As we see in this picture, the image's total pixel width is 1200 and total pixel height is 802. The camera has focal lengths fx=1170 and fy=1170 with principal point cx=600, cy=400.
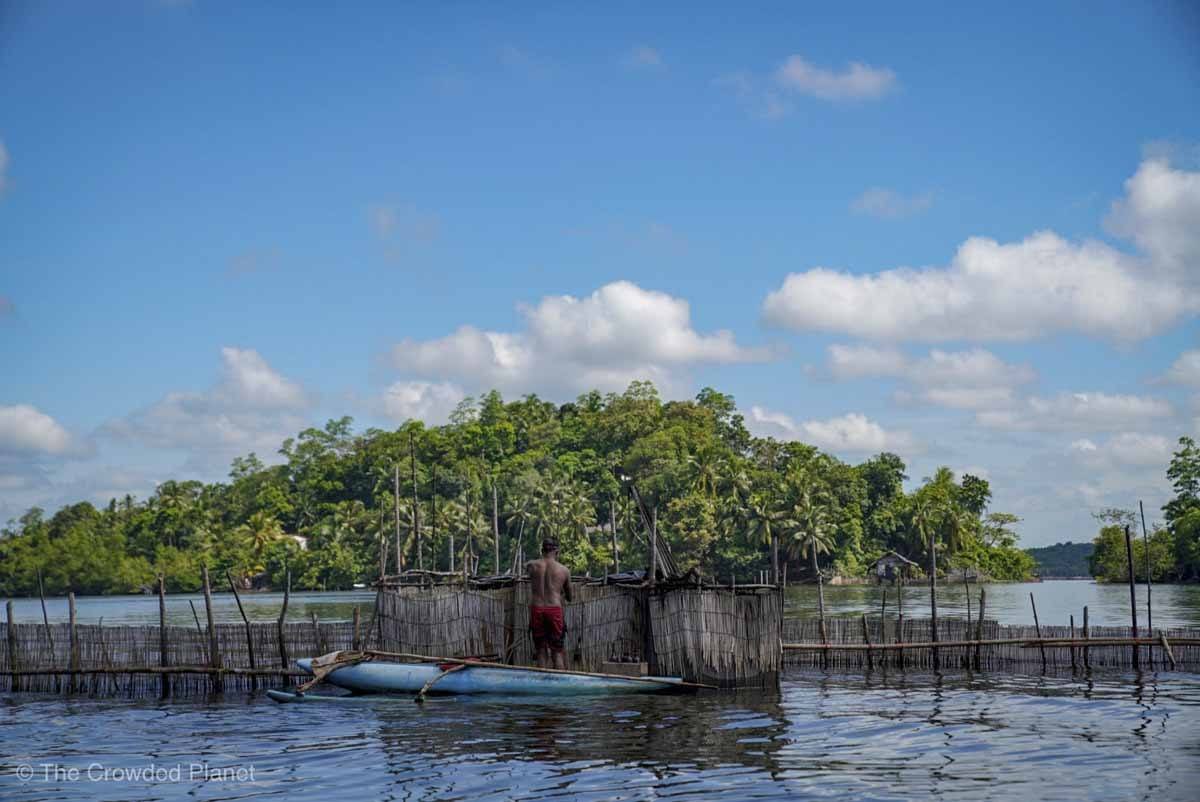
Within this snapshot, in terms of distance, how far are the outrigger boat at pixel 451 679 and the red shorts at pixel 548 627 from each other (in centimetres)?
48

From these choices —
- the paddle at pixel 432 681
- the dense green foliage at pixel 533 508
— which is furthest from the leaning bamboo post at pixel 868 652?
the dense green foliage at pixel 533 508

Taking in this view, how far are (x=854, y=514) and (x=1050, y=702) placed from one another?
54496 mm

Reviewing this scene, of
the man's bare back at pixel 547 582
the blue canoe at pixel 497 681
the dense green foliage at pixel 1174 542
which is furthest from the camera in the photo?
the dense green foliage at pixel 1174 542

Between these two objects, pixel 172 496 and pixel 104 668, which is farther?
pixel 172 496

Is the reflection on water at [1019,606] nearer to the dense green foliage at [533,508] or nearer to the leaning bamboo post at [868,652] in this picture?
the dense green foliage at [533,508]

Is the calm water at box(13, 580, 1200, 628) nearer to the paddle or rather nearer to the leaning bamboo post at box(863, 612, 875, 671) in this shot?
the paddle

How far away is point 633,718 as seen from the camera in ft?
43.9

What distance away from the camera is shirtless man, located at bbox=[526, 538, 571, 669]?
1502 centimetres

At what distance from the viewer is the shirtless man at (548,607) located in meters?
15.0

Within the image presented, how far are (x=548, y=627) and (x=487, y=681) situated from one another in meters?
1.02

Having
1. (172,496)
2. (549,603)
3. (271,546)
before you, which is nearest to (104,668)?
(549,603)

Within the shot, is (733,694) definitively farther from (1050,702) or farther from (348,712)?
(348,712)

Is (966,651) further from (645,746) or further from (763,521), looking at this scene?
(763,521)

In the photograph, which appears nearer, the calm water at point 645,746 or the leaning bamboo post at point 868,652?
the calm water at point 645,746
